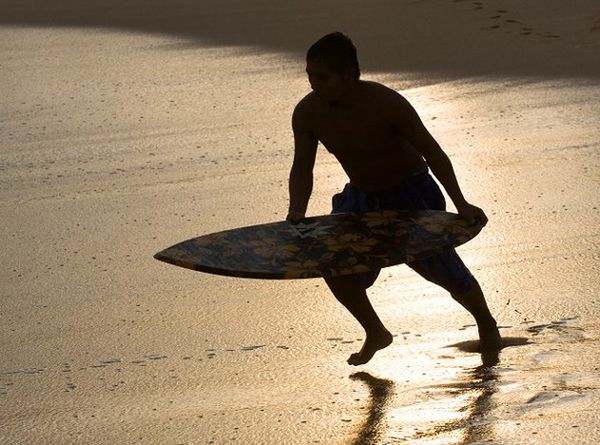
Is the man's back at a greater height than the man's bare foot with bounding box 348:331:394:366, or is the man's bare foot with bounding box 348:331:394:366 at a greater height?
the man's back

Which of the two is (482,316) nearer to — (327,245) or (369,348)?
(369,348)

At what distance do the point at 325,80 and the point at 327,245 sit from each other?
0.58m

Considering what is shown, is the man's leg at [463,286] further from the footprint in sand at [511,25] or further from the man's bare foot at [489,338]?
the footprint in sand at [511,25]

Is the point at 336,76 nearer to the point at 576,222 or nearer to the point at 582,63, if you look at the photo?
the point at 576,222

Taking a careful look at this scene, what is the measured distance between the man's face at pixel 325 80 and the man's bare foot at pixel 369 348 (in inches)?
34.6

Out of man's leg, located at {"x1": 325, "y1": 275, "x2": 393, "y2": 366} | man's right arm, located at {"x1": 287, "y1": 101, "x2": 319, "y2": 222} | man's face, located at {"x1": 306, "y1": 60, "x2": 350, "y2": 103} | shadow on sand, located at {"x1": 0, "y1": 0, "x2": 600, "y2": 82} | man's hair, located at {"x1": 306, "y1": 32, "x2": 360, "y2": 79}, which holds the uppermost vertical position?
man's hair, located at {"x1": 306, "y1": 32, "x2": 360, "y2": 79}

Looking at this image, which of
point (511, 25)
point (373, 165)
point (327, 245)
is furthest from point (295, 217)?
point (511, 25)

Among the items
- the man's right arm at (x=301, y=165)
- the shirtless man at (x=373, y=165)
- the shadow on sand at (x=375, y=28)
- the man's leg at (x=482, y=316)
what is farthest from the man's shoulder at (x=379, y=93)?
the shadow on sand at (x=375, y=28)

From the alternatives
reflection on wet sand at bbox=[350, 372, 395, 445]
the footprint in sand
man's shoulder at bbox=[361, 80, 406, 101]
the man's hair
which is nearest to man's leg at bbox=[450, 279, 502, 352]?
reflection on wet sand at bbox=[350, 372, 395, 445]

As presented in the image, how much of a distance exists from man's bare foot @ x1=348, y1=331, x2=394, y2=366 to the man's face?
2.89 feet

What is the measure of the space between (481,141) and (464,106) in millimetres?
1104

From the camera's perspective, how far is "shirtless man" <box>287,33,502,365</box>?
16.6 ft

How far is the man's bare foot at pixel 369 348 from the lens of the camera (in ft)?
17.1

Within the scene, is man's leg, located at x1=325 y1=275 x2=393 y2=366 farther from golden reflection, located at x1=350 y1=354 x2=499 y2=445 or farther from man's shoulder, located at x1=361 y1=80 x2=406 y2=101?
man's shoulder, located at x1=361 y1=80 x2=406 y2=101
